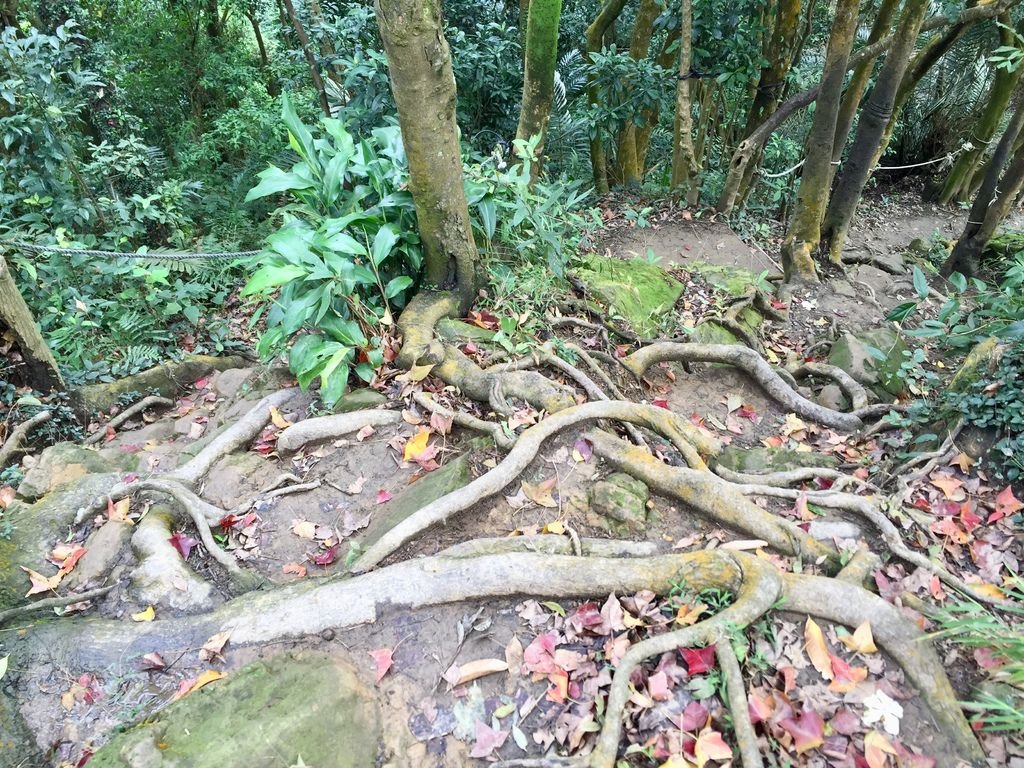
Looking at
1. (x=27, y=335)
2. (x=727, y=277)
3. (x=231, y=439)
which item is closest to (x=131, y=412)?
(x=27, y=335)

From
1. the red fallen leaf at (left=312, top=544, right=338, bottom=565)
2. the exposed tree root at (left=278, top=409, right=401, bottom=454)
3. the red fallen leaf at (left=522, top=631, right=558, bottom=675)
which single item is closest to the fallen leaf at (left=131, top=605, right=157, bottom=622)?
the red fallen leaf at (left=312, top=544, right=338, bottom=565)

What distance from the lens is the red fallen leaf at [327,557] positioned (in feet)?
9.35

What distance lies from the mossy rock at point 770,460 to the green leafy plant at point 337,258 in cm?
225

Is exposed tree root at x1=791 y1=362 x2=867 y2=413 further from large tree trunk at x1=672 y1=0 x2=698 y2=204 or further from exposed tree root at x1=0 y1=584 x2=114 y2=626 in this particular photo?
exposed tree root at x1=0 y1=584 x2=114 y2=626

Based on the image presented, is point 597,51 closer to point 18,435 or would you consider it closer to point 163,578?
point 18,435

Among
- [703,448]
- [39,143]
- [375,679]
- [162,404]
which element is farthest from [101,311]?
[703,448]

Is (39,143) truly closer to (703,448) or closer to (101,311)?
(101,311)

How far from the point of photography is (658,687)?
6.82 ft

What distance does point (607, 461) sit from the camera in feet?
10.3

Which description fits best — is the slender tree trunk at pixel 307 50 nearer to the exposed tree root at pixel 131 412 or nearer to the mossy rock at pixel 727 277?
the exposed tree root at pixel 131 412

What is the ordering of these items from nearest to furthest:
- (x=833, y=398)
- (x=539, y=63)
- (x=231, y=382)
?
(x=833, y=398) < (x=231, y=382) < (x=539, y=63)

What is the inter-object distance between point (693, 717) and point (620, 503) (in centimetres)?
103

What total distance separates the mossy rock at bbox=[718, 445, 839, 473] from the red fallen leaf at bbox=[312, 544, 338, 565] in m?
2.18

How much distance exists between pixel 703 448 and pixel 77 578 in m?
3.19
